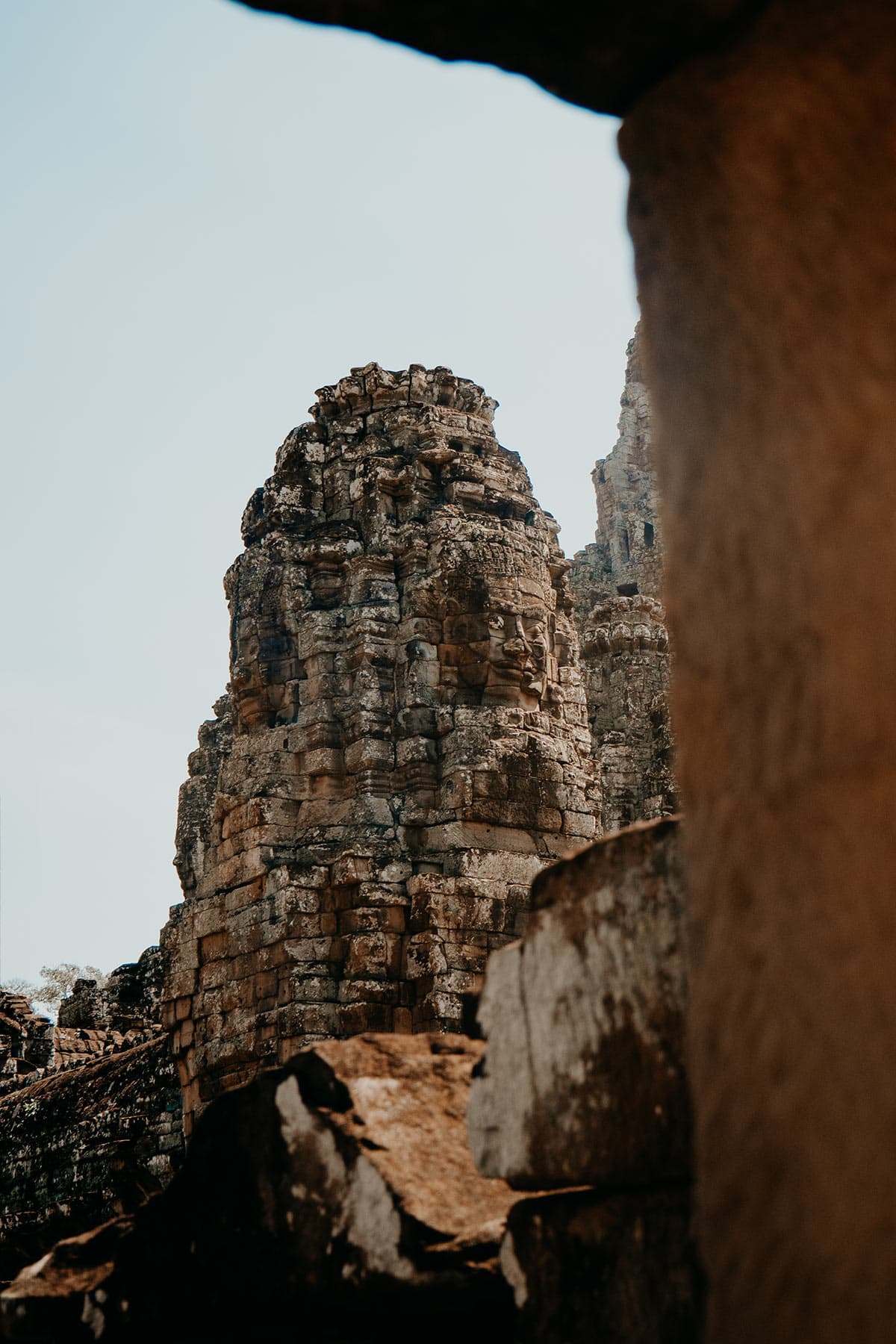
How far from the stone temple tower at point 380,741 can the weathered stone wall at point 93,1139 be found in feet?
8.09

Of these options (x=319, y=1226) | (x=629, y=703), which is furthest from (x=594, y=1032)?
(x=629, y=703)

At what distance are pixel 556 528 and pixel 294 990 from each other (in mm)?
4871

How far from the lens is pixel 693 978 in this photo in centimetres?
211

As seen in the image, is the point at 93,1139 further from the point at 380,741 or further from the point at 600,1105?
the point at 600,1105

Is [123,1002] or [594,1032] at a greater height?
[123,1002]

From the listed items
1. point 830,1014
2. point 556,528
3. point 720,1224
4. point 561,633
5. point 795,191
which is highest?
point 556,528

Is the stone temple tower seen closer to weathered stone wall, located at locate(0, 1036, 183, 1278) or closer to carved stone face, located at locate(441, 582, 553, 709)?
carved stone face, located at locate(441, 582, 553, 709)

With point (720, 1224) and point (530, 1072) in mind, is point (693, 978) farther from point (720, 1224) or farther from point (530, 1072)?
point (530, 1072)

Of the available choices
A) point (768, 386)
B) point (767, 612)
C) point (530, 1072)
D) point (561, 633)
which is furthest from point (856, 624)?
point (561, 633)

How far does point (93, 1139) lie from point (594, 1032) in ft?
43.2

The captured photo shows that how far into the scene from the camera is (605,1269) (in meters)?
2.68

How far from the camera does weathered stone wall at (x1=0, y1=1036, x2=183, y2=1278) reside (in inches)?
551

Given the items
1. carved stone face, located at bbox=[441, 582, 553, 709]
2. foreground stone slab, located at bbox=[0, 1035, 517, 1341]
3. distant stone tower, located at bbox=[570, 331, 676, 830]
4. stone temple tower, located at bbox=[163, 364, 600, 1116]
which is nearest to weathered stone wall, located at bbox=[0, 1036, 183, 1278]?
stone temple tower, located at bbox=[163, 364, 600, 1116]

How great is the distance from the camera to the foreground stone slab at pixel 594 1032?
2.65 meters
